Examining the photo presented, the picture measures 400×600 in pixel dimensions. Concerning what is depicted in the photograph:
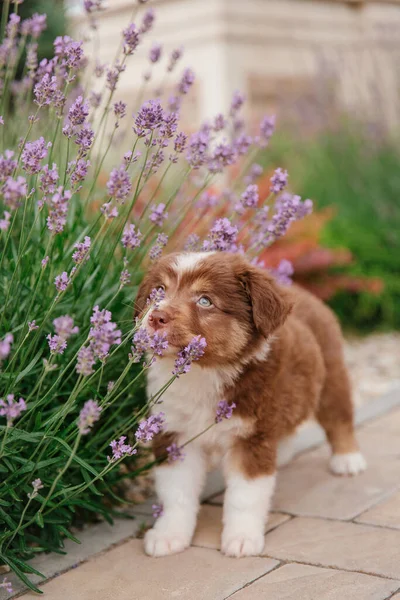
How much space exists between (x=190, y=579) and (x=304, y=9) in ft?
42.4

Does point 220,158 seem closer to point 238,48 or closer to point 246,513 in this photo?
point 246,513

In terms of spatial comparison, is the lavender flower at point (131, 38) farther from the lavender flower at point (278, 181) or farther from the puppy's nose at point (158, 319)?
the puppy's nose at point (158, 319)

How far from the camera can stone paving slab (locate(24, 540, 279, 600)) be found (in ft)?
9.57

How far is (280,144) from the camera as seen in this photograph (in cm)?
1027

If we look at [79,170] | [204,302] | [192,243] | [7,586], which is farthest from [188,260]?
[7,586]

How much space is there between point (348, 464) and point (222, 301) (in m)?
1.35

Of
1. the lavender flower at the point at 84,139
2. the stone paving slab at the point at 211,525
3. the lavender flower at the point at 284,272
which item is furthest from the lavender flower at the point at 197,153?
the stone paving slab at the point at 211,525

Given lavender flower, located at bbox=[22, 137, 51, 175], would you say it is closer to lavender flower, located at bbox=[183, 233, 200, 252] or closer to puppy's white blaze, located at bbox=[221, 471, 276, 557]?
lavender flower, located at bbox=[183, 233, 200, 252]

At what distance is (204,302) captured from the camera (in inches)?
125

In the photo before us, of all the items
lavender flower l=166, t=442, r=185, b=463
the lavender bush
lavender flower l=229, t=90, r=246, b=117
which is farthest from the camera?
lavender flower l=229, t=90, r=246, b=117

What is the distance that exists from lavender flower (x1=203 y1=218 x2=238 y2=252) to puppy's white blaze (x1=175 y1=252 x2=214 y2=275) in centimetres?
5

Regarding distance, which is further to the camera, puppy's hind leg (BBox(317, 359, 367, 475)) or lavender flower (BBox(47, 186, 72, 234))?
puppy's hind leg (BBox(317, 359, 367, 475))

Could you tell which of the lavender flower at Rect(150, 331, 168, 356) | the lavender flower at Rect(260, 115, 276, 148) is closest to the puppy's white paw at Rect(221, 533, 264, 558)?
the lavender flower at Rect(150, 331, 168, 356)

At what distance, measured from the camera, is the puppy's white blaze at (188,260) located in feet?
10.5
